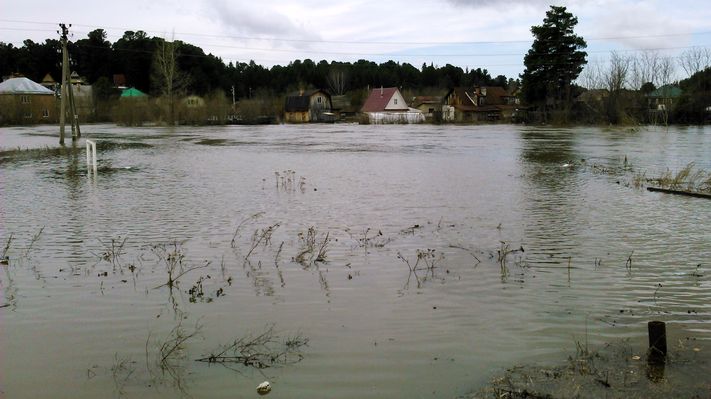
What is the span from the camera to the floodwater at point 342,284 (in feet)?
17.7

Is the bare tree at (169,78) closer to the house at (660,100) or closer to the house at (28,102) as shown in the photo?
the house at (28,102)

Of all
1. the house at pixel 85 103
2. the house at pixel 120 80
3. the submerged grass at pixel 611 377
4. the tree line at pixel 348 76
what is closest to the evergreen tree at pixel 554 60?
the tree line at pixel 348 76

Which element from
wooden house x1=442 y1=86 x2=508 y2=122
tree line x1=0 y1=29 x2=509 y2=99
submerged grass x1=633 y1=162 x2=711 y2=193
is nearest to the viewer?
submerged grass x1=633 y1=162 x2=711 y2=193

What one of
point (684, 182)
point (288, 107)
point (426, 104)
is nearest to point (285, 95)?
point (288, 107)

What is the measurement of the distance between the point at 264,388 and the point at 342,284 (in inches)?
124

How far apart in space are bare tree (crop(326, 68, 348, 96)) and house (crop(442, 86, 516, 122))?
4579cm

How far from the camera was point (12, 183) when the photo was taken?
18594 mm

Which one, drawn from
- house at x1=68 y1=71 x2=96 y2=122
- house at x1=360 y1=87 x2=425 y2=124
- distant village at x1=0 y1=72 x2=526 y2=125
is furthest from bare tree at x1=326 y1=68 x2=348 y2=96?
house at x1=68 y1=71 x2=96 y2=122

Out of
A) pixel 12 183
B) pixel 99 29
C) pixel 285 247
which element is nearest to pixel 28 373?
pixel 285 247

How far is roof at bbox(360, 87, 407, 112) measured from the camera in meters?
103

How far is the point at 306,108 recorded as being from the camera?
347ft

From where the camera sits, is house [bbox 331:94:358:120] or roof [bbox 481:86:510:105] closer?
roof [bbox 481:86:510:105]

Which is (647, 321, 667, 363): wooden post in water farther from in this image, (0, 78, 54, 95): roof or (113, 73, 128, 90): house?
(113, 73, 128, 90): house

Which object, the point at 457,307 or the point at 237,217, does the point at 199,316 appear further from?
the point at 237,217
